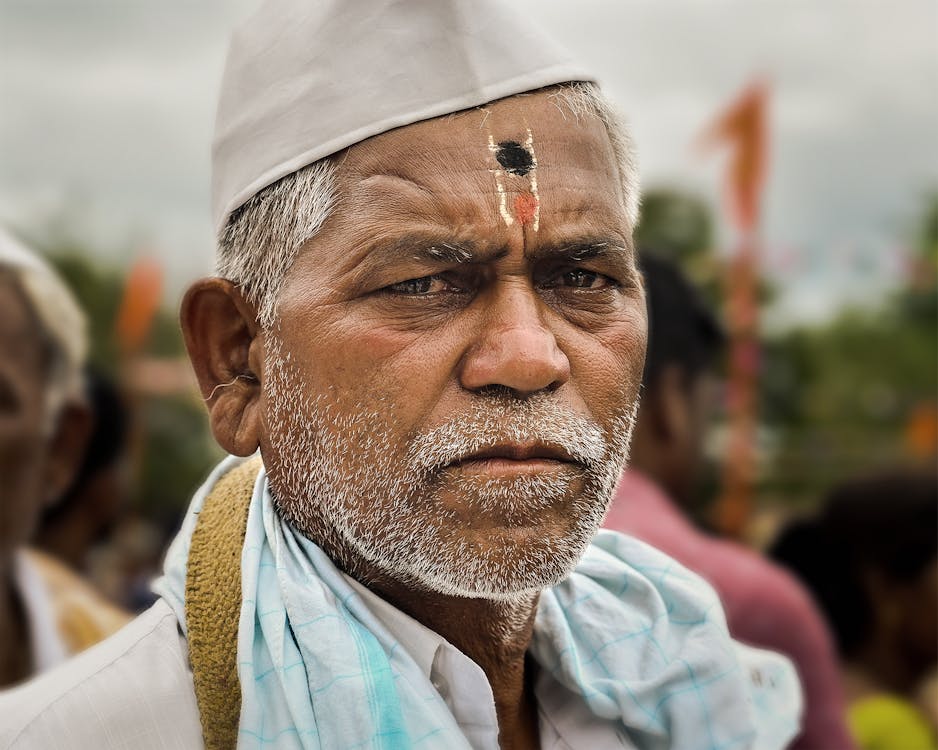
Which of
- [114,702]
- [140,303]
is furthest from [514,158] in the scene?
[140,303]

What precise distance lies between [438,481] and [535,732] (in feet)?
2.11

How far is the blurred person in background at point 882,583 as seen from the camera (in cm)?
478

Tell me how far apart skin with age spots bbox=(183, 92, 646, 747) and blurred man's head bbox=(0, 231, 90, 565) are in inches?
65.4

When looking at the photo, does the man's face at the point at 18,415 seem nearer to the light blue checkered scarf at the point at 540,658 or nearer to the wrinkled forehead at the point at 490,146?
the light blue checkered scarf at the point at 540,658

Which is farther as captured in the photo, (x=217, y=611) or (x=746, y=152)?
(x=746, y=152)

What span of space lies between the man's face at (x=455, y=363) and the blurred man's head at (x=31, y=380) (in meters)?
1.71

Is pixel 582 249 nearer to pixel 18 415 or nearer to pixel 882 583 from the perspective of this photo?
pixel 18 415

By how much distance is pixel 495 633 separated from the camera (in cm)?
194

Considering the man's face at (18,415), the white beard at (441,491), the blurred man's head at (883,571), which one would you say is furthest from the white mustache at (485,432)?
the blurred man's head at (883,571)

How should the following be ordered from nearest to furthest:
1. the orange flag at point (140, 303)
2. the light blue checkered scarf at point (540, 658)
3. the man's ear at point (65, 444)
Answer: the light blue checkered scarf at point (540, 658) < the man's ear at point (65, 444) < the orange flag at point (140, 303)

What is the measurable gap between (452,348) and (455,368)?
3 cm

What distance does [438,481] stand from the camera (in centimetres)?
170

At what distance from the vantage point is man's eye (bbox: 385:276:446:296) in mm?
1764

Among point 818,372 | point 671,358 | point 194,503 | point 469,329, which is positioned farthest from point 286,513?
point 818,372
